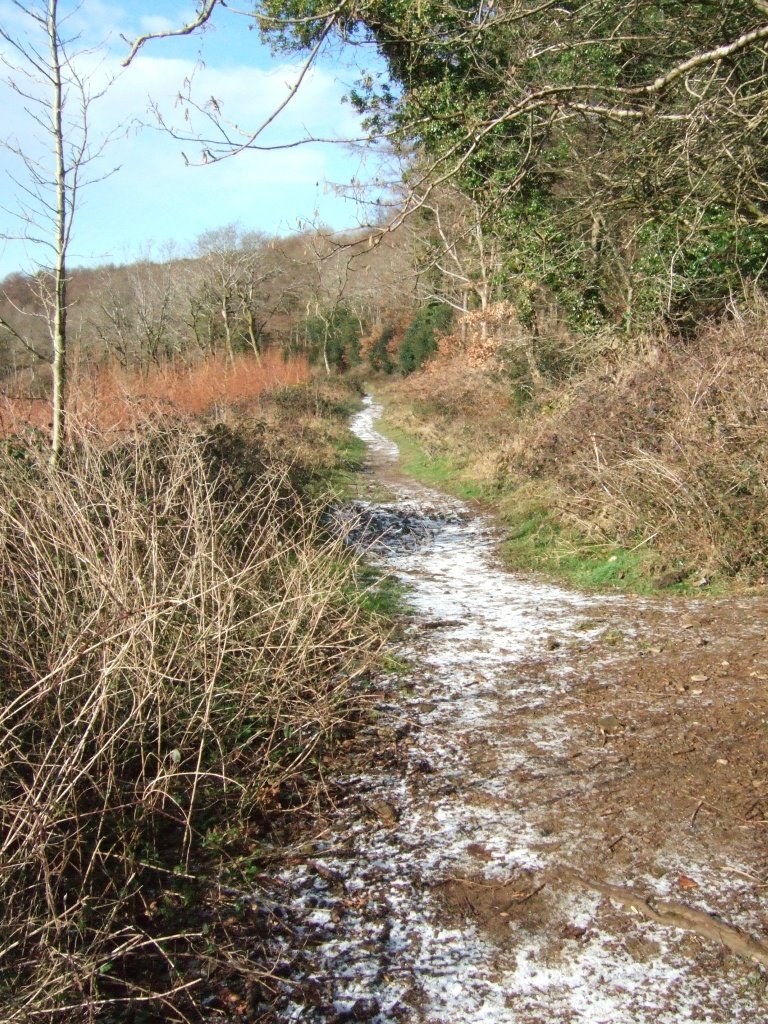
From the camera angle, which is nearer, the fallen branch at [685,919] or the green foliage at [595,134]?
the fallen branch at [685,919]

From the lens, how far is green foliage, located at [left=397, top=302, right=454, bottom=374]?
108ft

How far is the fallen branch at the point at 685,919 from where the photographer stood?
2.56 meters

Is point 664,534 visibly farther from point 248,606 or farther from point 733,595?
point 248,606

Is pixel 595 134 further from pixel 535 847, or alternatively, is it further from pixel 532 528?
pixel 535 847

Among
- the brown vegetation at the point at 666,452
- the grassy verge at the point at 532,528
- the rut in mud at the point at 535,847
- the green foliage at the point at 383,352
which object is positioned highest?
the green foliage at the point at 383,352

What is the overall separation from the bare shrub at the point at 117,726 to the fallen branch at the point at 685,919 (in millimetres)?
1553

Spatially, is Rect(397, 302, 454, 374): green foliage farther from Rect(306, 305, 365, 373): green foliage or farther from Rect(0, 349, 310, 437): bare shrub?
Rect(306, 305, 365, 373): green foliage

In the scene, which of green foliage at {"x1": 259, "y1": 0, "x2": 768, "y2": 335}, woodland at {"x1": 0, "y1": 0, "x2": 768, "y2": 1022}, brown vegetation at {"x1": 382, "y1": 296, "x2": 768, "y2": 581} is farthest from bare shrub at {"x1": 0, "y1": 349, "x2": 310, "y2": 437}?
brown vegetation at {"x1": 382, "y1": 296, "x2": 768, "y2": 581}

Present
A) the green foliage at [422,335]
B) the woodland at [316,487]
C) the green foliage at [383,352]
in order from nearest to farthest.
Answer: the woodland at [316,487]
the green foliage at [422,335]
the green foliage at [383,352]

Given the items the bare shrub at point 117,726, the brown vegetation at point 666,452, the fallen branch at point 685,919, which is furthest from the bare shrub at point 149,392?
the brown vegetation at point 666,452

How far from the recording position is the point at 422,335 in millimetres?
37625

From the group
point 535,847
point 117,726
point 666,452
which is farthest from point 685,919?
point 666,452

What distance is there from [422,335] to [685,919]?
3635cm

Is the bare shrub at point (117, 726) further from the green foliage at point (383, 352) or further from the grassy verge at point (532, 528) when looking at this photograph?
the green foliage at point (383, 352)
